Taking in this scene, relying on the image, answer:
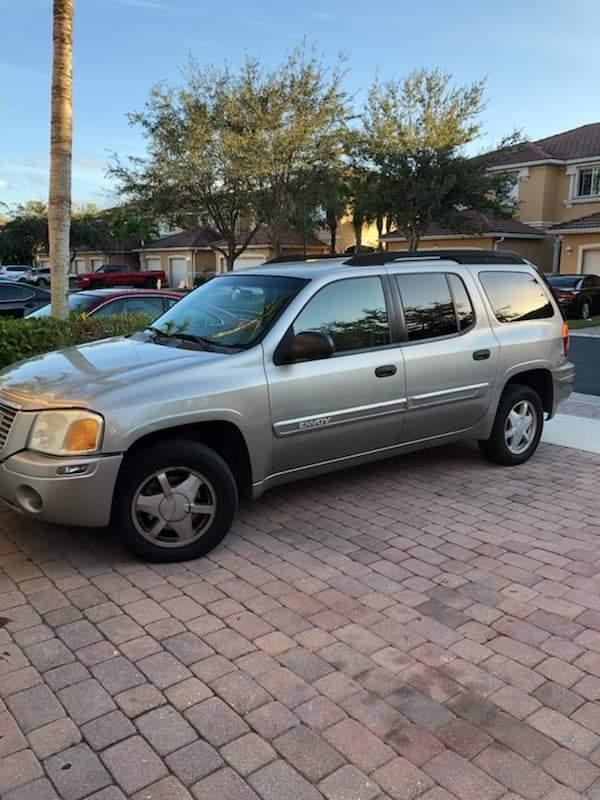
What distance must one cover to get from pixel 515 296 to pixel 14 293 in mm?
11994

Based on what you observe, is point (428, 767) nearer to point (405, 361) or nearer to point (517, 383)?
point (405, 361)

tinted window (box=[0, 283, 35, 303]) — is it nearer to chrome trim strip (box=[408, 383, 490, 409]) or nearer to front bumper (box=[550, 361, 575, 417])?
chrome trim strip (box=[408, 383, 490, 409])

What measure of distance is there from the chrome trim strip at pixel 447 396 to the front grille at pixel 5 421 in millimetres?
2758

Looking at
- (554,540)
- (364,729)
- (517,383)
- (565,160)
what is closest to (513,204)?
(565,160)

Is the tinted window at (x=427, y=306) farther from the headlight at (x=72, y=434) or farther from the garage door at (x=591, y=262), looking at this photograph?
the garage door at (x=591, y=262)

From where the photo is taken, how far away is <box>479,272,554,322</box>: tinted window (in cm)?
584

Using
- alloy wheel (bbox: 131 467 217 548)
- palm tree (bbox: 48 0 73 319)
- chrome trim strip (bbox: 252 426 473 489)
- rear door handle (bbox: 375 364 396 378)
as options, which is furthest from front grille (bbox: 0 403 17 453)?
palm tree (bbox: 48 0 73 319)

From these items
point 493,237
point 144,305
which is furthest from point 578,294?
point 144,305

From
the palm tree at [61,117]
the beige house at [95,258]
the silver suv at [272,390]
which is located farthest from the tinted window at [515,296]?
the beige house at [95,258]

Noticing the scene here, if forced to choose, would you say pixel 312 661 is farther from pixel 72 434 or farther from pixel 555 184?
pixel 555 184

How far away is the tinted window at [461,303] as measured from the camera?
5539mm

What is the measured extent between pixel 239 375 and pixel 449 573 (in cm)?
175

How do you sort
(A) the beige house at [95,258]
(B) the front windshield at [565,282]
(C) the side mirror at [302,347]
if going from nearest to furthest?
(C) the side mirror at [302,347], (B) the front windshield at [565,282], (A) the beige house at [95,258]

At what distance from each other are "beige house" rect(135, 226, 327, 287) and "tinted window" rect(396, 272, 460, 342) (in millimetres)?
34057
